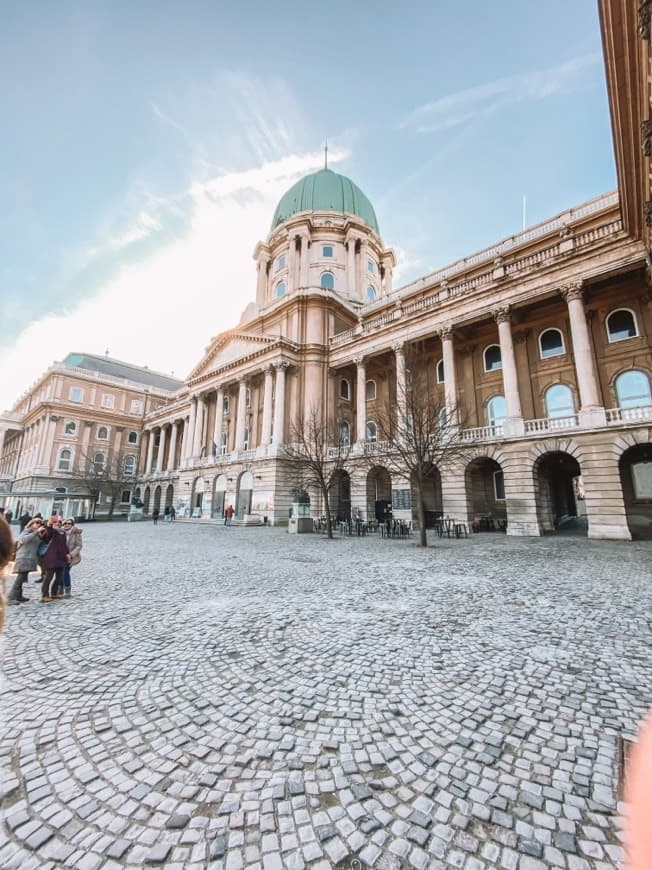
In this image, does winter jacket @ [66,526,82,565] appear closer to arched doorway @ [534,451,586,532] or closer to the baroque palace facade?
the baroque palace facade

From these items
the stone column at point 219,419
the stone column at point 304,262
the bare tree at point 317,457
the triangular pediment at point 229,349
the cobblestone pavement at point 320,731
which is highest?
the stone column at point 304,262

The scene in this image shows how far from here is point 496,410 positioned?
24062 millimetres

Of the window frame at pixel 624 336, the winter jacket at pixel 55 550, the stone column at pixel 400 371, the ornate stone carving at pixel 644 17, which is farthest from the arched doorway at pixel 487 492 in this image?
the winter jacket at pixel 55 550

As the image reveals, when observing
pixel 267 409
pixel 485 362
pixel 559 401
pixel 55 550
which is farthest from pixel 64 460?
pixel 559 401

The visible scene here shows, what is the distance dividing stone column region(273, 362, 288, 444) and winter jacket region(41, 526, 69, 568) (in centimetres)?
2326

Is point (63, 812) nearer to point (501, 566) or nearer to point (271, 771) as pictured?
point (271, 771)

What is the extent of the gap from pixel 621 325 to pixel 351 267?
27.9 meters

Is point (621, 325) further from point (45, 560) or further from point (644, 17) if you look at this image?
point (45, 560)

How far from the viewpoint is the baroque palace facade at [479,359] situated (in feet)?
55.1

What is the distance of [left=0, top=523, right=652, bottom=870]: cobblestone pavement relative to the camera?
72.8 inches

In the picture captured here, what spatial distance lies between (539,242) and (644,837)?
102 feet

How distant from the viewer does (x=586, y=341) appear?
61.5 feet

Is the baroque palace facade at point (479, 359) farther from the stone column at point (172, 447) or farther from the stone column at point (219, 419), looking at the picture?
the stone column at point (172, 447)

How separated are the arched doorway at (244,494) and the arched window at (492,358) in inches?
802
